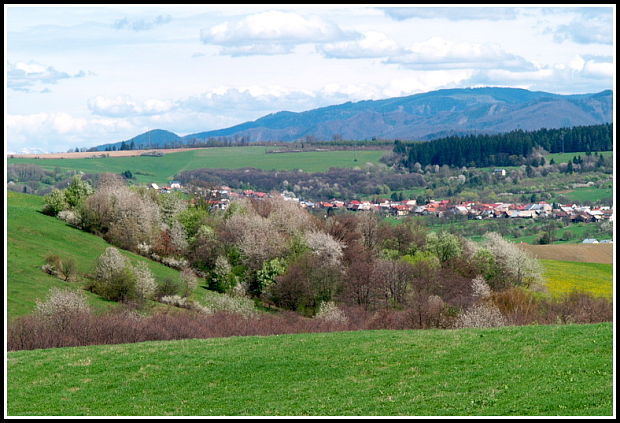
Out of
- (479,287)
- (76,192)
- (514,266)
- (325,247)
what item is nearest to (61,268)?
(325,247)

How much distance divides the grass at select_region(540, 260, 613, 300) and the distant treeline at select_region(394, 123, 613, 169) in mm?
85391

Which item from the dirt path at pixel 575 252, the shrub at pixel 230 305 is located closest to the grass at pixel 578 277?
the dirt path at pixel 575 252

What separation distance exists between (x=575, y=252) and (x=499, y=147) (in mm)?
87068

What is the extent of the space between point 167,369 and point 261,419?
36.9 ft

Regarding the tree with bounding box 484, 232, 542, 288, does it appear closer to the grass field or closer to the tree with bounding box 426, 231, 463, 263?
the tree with bounding box 426, 231, 463, 263

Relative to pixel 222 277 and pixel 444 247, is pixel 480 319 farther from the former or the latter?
pixel 444 247

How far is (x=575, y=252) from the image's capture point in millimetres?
90625

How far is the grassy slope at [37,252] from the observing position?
5216 cm

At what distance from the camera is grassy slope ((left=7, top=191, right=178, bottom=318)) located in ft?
171

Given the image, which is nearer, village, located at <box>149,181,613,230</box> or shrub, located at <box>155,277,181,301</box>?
shrub, located at <box>155,277,181,301</box>

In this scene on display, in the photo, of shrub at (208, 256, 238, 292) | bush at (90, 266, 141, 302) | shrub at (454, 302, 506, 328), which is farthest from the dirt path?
bush at (90, 266, 141, 302)

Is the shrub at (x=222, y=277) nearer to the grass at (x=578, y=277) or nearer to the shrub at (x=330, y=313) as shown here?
the shrub at (x=330, y=313)

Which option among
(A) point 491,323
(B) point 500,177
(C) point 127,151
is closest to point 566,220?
(B) point 500,177

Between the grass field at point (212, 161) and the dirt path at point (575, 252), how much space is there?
71538 mm
